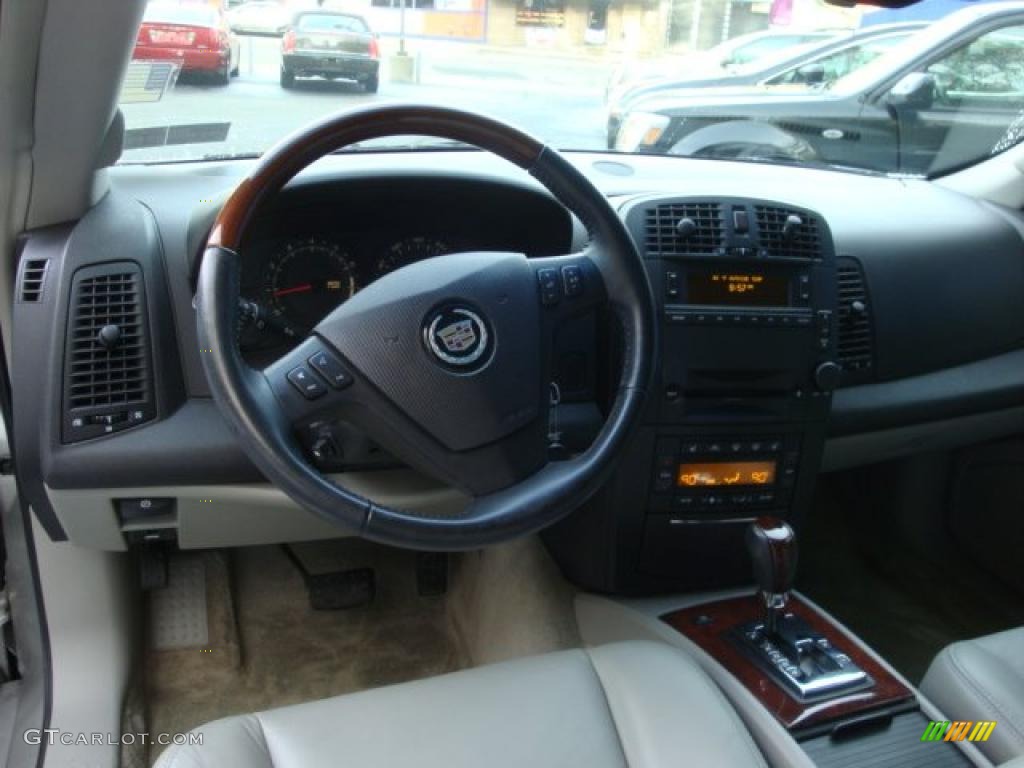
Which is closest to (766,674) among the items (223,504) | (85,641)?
(223,504)

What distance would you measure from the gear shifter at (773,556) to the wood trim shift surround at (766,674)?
0.13m

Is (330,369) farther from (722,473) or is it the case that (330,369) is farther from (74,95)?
(722,473)

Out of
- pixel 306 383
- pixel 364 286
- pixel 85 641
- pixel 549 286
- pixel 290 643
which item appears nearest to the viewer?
pixel 306 383

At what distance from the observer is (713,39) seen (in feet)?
8.05

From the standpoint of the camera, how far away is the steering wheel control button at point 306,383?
4.30 ft

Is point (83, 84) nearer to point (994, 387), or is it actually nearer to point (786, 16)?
point (786, 16)

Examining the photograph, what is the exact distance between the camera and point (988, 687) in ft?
5.26

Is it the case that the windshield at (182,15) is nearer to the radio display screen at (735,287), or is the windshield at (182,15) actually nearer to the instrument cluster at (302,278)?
the instrument cluster at (302,278)

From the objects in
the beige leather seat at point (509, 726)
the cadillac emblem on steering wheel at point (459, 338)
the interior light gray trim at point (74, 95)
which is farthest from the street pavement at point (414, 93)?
the beige leather seat at point (509, 726)

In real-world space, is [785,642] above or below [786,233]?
below

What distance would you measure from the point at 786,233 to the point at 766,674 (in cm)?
80

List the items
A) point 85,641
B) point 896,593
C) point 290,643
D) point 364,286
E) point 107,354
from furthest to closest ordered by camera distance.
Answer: point 896,593
point 290,643
point 85,641
point 364,286
point 107,354

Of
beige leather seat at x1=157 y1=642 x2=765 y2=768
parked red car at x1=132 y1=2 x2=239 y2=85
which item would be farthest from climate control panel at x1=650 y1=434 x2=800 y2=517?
parked red car at x1=132 y1=2 x2=239 y2=85

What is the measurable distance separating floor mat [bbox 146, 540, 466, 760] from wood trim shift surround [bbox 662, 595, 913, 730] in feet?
2.72
